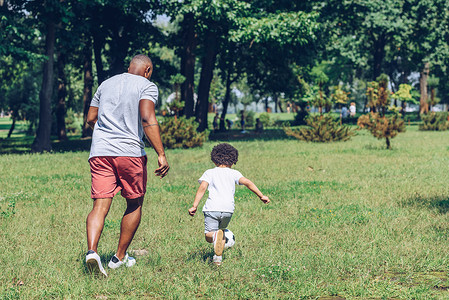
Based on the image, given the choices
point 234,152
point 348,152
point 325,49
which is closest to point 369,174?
point 348,152

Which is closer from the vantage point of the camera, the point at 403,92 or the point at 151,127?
the point at 151,127

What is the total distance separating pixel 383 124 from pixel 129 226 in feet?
48.6

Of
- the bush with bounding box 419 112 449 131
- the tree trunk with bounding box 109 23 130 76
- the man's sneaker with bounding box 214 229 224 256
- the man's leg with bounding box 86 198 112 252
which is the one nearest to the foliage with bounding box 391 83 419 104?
the bush with bounding box 419 112 449 131

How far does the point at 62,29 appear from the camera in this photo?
21.8 metres

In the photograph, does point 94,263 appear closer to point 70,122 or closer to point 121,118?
point 121,118

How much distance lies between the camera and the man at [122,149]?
16.1ft

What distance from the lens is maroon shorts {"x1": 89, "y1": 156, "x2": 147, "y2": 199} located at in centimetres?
490

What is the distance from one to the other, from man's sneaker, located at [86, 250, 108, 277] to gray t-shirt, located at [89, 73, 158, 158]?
3.01 feet

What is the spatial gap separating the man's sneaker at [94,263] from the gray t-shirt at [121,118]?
919 millimetres

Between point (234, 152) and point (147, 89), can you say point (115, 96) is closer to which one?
point (147, 89)

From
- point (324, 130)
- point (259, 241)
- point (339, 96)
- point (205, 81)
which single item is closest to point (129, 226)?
point (259, 241)

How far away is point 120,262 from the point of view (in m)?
5.10

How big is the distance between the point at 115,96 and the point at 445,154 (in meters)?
14.9

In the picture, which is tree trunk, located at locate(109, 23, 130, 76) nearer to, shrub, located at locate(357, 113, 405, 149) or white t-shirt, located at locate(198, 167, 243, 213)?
shrub, located at locate(357, 113, 405, 149)
